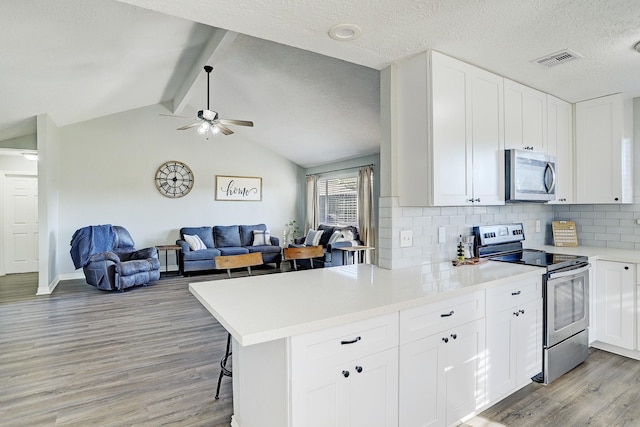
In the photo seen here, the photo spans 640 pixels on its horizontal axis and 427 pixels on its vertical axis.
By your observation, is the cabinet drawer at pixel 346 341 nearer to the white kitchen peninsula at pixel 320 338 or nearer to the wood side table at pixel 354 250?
the white kitchen peninsula at pixel 320 338

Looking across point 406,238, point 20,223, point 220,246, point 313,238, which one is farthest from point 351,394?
point 20,223

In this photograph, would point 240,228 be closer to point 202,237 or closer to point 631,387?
point 202,237

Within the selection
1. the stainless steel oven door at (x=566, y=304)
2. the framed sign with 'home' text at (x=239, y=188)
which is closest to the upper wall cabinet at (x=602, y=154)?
the stainless steel oven door at (x=566, y=304)

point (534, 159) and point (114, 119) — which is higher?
point (114, 119)

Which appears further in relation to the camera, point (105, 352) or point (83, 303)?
point (83, 303)

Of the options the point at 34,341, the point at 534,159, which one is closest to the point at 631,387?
the point at 534,159

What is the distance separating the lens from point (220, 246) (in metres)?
7.41

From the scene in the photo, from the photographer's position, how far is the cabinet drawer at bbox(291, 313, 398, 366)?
1297 mm

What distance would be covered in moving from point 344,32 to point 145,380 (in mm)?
2856

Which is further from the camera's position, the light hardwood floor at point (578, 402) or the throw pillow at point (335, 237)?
the throw pillow at point (335, 237)

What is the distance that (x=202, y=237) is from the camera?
7.18m

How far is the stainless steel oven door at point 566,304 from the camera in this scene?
237cm

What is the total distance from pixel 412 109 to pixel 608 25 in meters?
1.15

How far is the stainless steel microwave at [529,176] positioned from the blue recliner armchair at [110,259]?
5392mm
